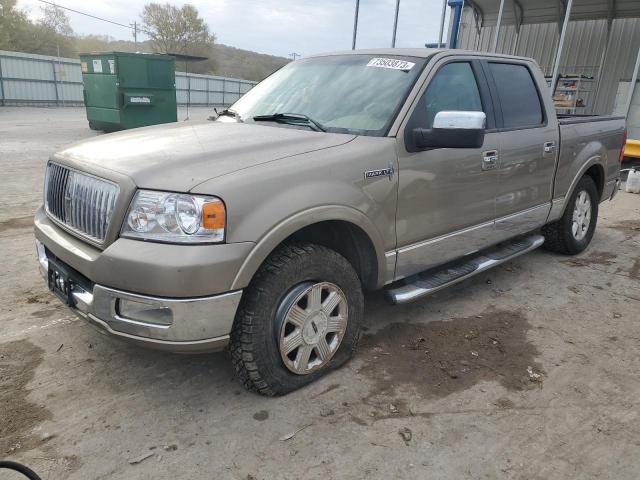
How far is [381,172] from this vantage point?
300cm

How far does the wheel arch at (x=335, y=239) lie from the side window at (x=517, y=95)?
1.74m

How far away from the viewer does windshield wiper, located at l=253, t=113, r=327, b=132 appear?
3.24 m

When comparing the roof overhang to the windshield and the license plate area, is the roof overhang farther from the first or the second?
the license plate area

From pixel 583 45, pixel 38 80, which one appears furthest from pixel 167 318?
pixel 38 80

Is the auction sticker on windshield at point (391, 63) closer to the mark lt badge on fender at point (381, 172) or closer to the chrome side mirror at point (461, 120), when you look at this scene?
the chrome side mirror at point (461, 120)

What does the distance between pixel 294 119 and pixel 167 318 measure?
1618mm

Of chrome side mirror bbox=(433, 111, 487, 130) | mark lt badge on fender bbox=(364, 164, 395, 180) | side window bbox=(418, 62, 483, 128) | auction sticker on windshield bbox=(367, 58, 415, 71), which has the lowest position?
mark lt badge on fender bbox=(364, 164, 395, 180)

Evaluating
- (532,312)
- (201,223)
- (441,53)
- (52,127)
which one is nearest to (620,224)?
(532,312)

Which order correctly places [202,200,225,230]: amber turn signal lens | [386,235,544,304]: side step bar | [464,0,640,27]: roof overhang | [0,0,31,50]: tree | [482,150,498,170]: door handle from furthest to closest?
[0,0,31,50]: tree → [464,0,640,27]: roof overhang → [482,150,498,170]: door handle → [386,235,544,304]: side step bar → [202,200,225,230]: amber turn signal lens

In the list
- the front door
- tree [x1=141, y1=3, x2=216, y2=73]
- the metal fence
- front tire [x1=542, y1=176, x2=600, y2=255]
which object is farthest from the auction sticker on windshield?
tree [x1=141, y1=3, x2=216, y2=73]

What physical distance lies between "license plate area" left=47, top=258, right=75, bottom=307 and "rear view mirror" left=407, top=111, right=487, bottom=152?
80.1 inches

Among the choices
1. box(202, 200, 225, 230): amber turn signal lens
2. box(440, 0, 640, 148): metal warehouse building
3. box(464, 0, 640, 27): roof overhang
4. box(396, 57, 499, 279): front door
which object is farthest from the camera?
box(440, 0, 640, 148): metal warehouse building

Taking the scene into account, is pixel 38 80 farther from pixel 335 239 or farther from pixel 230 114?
pixel 335 239

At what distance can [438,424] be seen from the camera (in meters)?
2.63
